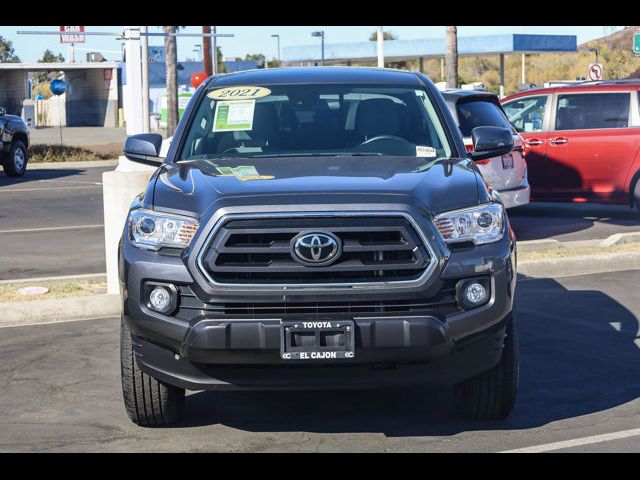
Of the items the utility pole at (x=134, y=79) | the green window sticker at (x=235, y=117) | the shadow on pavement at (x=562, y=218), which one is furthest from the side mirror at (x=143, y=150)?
the shadow on pavement at (x=562, y=218)

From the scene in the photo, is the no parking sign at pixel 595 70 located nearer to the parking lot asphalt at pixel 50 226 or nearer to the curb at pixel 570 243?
the parking lot asphalt at pixel 50 226

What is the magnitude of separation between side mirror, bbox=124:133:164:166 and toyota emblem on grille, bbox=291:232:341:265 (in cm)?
196

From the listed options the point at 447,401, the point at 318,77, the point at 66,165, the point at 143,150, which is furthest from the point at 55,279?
the point at 66,165

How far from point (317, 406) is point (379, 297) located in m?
1.33

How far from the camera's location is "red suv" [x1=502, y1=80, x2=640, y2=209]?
15.2 m

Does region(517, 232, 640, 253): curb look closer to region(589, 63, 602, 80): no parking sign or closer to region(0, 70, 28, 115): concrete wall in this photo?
region(589, 63, 602, 80): no parking sign

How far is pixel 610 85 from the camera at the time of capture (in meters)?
15.4

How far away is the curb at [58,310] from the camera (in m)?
9.10

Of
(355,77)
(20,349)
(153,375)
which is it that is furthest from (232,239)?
(20,349)


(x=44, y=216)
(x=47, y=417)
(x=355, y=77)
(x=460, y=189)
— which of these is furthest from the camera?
(x=44, y=216)

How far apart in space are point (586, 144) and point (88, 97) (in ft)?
178

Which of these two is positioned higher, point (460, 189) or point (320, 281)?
point (460, 189)

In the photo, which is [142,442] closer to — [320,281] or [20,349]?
[320,281]

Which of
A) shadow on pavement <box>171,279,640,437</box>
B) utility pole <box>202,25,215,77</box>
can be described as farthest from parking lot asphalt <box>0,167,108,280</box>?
utility pole <box>202,25,215,77</box>
